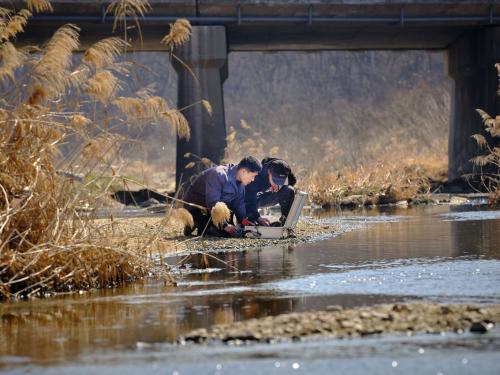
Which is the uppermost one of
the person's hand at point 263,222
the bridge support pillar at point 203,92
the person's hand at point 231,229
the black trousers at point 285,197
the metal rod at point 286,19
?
the metal rod at point 286,19

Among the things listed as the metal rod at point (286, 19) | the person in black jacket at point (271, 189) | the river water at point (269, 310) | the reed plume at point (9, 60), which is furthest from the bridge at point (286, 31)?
the reed plume at point (9, 60)

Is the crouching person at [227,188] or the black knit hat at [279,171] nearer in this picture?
the crouching person at [227,188]

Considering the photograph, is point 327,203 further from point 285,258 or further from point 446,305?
point 446,305

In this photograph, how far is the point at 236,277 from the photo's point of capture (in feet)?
41.8

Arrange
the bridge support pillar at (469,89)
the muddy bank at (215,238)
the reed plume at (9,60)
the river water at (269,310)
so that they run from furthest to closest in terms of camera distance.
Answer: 1. the bridge support pillar at (469,89)
2. the muddy bank at (215,238)
3. the reed plume at (9,60)
4. the river water at (269,310)

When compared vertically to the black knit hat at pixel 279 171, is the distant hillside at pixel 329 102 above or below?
above

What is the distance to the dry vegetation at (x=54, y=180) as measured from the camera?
37.9ft

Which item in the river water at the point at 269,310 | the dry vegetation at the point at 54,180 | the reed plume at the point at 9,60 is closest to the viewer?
the river water at the point at 269,310

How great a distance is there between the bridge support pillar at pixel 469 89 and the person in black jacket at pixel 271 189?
804 inches

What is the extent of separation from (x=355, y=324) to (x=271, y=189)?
27.9 ft

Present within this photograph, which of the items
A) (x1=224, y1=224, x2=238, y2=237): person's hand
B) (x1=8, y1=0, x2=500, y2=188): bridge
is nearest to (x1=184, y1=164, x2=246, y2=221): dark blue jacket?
(x1=224, y1=224, x2=238, y2=237): person's hand

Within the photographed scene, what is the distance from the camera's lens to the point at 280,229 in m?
17.2

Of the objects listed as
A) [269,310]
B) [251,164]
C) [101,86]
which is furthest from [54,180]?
[251,164]

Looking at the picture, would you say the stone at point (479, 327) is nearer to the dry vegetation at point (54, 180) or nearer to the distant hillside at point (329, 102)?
the dry vegetation at point (54, 180)
